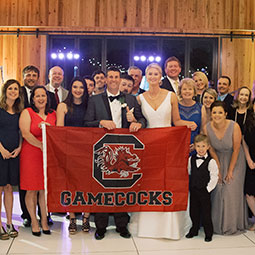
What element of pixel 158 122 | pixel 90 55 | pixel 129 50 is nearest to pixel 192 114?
pixel 158 122

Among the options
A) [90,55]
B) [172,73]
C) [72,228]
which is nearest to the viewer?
[72,228]

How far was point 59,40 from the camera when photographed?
304 inches

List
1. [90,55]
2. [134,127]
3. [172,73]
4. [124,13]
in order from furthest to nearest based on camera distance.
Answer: [90,55]
[124,13]
[172,73]
[134,127]

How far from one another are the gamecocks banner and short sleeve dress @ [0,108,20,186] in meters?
0.36

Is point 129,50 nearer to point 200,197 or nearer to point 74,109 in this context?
point 74,109

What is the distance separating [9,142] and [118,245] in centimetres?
144

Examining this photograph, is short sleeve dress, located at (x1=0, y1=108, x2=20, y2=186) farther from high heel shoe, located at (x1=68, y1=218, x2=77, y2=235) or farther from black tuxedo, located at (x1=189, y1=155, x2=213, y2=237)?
black tuxedo, located at (x1=189, y1=155, x2=213, y2=237)

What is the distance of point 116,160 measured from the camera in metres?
3.52

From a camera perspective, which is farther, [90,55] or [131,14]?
[90,55]

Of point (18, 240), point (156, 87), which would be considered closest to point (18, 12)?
point (156, 87)

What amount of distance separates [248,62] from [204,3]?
5.13 ft

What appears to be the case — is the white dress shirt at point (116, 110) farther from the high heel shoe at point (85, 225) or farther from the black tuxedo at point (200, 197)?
the high heel shoe at point (85, 225)

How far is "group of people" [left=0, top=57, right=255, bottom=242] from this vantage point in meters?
3.54

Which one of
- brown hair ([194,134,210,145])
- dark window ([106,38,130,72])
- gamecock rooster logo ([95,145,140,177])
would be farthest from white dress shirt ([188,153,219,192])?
dark window ([106,38,130,72])
